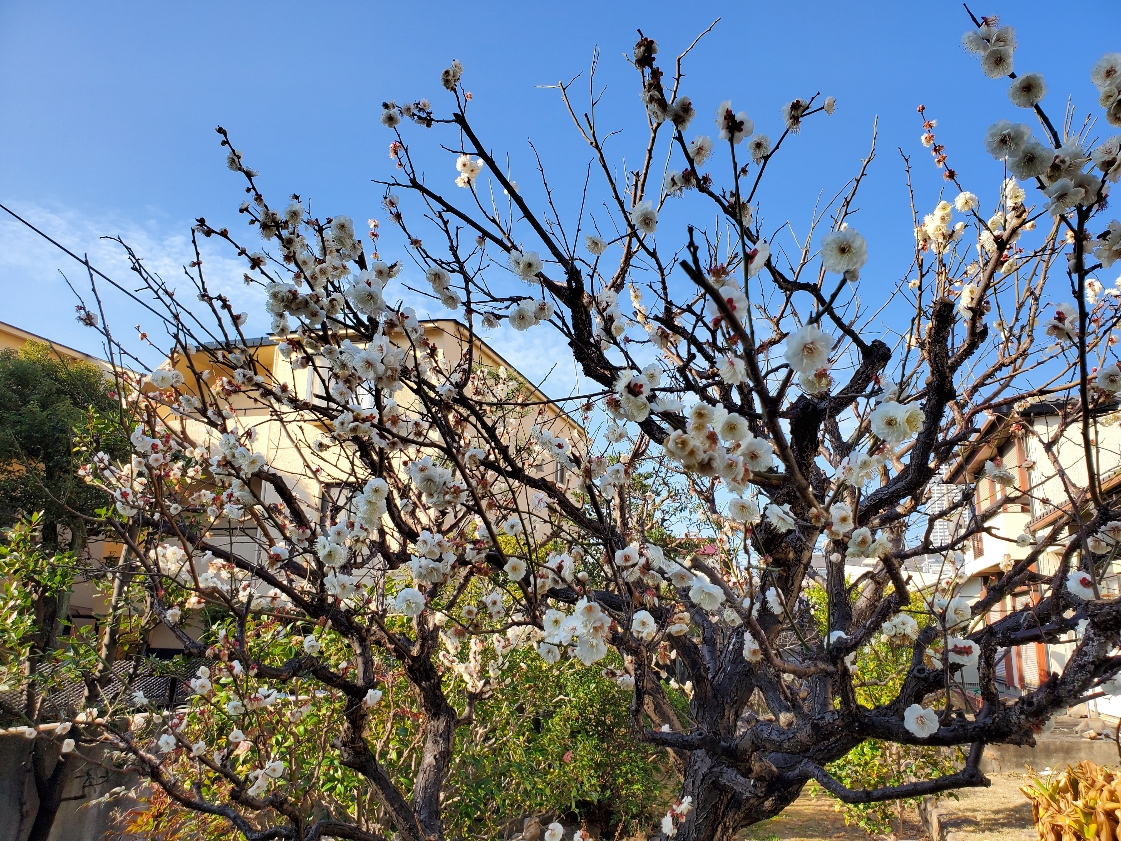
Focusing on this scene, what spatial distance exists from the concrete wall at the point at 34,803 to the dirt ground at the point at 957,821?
19.8 feet

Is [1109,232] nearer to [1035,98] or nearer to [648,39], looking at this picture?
[1035,98]

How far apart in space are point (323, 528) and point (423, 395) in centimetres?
102

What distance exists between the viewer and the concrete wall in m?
6.30

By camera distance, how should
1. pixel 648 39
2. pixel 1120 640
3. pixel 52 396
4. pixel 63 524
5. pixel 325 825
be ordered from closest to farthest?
pixel 1120 640
pixel 648 39
pixel 325 825
pixel 63 524
pixel 52 396

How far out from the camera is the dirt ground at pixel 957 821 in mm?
8029

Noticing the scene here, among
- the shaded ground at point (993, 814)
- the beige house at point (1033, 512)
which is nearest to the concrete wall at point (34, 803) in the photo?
the beige house at point (1033, 512)

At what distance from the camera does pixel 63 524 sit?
843cm

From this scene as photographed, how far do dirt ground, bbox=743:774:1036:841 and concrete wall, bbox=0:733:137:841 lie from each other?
19.8 ft

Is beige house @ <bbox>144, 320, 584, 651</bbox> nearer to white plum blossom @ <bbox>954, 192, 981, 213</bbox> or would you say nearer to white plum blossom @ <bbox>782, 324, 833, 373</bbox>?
white plum blossom @ <bbox>782, 324, 833, 373</bbox>

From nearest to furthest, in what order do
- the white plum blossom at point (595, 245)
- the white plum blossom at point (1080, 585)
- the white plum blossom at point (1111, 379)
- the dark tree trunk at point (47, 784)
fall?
1. the white plum blossom at point (1111, 379)
2. the white plum blossom at point (1080, 585)
3. the white plum blossom at point (595, 245)
4. the dark tree trunk at point (47, 784)

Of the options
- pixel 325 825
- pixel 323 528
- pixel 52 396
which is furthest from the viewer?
pixel 52 396

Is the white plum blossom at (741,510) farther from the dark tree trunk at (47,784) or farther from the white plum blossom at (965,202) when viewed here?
the dark tree trunk at (47,784)

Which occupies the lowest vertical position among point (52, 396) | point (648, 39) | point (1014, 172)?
point (1014, 172)

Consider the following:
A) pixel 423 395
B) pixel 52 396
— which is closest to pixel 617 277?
pixel 423 395
